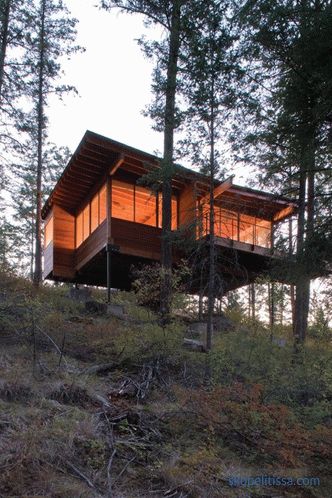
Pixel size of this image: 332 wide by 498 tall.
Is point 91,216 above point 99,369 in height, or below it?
above

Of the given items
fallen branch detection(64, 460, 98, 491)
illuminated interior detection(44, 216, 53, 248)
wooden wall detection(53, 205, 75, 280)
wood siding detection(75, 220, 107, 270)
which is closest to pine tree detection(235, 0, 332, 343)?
fallen branch detection(64, 460, 98, 491)

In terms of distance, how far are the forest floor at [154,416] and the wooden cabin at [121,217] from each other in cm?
520

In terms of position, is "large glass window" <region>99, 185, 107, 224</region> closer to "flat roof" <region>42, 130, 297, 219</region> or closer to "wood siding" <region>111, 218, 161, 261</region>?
"flat roof" <region>42, 130, 297, 219</region>

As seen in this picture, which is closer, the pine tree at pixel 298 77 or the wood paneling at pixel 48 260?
the pine tree at pixel 298 77

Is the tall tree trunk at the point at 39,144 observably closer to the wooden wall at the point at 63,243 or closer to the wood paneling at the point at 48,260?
the wooden wall at the point at 63,243

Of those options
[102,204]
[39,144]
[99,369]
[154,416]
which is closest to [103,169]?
[102,204]

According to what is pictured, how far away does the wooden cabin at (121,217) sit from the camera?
15.1 m

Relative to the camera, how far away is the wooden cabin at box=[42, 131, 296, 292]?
15.1 metres

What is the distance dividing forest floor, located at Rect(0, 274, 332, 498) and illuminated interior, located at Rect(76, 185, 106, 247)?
7806 mm

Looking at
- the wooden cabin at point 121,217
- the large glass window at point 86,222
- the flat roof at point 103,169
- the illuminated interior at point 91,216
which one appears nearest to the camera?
the flat roof at point 103,169

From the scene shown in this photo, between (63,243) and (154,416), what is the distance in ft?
47.5

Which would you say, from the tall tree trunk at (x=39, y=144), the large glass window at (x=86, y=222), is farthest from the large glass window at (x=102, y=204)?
the tall tree trunk at (x=39, y=144)

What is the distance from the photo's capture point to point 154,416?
595 centimetres

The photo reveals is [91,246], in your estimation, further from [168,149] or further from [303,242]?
[303,242]
